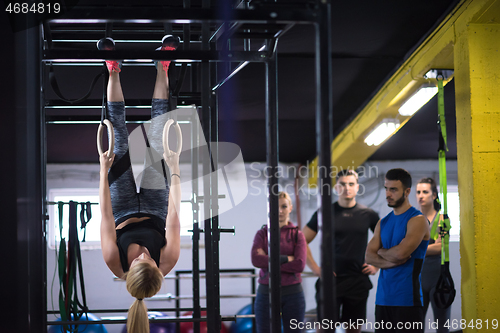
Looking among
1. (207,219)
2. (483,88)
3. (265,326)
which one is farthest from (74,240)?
Result: (483,88)

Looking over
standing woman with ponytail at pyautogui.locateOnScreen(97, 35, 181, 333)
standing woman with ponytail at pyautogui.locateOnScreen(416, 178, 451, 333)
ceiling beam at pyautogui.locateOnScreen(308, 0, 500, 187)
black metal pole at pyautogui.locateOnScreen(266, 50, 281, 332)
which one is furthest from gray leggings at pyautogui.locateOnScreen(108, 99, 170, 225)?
standing woman with ponytail at pyautogui.locateOnScreen(416, 178, 451, 333)

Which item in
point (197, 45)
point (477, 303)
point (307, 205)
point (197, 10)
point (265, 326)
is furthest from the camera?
point (307, 205)

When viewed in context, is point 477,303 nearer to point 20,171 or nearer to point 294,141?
point 20,171

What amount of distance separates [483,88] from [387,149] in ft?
14.4

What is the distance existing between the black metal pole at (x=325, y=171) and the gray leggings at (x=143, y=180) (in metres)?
1.19

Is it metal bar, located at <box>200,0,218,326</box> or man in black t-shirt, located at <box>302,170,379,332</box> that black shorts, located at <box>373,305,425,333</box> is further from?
metal bar, located at <box>200,0,218,326</box>

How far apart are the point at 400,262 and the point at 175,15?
2122mm

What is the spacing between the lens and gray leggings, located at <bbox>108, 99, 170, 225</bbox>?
8.01 ft

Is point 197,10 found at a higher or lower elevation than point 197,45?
lower

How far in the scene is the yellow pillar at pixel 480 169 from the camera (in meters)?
2.72

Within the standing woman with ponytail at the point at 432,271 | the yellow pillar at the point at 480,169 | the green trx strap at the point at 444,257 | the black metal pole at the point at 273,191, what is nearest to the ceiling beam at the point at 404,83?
the yellow pillar at the point at 480,169

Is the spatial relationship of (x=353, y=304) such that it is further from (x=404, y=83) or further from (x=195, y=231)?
(x=404, y=83)

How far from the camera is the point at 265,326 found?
3.52 metres

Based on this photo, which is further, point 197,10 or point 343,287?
point 343,287
